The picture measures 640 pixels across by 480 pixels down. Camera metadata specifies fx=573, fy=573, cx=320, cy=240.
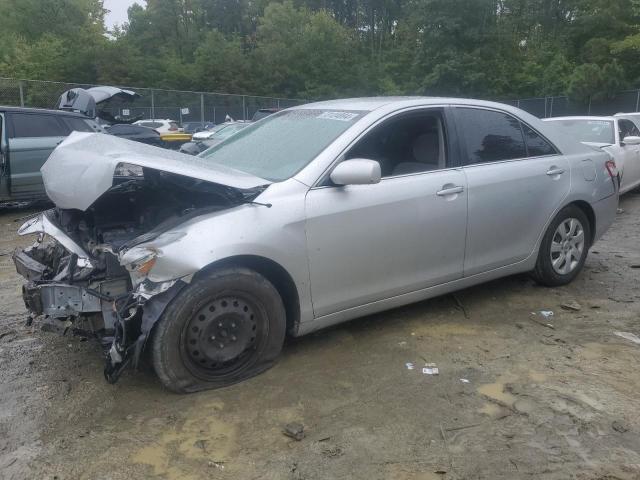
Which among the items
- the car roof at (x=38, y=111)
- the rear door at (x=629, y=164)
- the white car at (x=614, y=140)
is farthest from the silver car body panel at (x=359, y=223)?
the car roof at (x=38, y=111)

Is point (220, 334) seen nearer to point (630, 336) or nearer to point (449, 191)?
point (449, 191)

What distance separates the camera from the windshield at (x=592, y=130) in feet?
30.9

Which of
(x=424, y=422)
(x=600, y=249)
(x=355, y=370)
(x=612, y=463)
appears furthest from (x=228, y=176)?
(x=600, y=249)

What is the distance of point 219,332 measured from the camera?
3273mm

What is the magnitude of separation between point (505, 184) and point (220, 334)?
2.48m

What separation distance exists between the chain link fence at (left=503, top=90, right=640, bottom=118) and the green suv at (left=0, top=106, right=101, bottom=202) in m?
26.1

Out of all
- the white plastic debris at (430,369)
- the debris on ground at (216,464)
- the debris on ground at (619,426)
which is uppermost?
the white plastic debris at (430,369)

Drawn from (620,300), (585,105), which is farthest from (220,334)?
(585,105)

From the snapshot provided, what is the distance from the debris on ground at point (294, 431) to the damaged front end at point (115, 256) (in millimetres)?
871

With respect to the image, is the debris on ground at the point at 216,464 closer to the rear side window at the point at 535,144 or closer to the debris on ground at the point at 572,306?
the debris on ground at the point at 572,306

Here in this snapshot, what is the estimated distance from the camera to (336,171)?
3508 mm

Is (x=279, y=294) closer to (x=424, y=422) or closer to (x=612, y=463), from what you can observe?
(x=424, y=422)

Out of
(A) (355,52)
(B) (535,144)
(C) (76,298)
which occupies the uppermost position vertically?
(A) (355,52)

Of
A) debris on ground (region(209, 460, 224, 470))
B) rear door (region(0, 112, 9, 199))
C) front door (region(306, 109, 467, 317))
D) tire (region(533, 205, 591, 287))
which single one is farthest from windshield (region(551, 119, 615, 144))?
rear door (region(0, 112, 9, 199))
